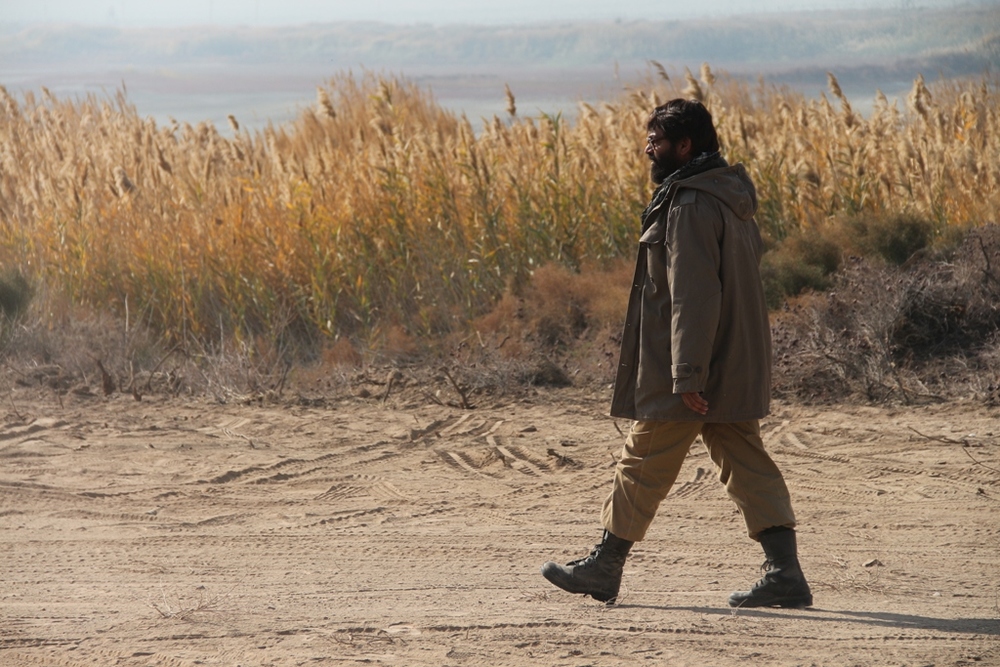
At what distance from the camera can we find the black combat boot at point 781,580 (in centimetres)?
385

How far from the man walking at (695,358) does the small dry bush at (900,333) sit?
3.13 meters

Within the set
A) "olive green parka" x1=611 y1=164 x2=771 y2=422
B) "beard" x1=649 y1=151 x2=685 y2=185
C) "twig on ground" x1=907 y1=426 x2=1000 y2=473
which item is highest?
"beard" x1=649 y1=151 x2=685 y2=185

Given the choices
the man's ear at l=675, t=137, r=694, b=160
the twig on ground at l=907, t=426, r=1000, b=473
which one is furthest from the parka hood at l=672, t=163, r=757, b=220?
the twig on ground at l=907, t=426, r=1000, b=473

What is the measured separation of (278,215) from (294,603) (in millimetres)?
5513

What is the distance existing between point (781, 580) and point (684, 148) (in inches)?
61.9

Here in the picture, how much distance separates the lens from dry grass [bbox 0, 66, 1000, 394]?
8398 millimetres

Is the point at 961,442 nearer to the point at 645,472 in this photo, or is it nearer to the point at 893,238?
the point at 893,238

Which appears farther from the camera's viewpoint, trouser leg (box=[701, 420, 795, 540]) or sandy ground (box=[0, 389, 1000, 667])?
trouser leg (box=[701, 420, 795, 540])

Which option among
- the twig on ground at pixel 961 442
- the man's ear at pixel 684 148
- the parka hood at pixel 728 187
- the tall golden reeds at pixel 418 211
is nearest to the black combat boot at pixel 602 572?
the parka hood at pixel 728 187

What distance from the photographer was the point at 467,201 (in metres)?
9.18

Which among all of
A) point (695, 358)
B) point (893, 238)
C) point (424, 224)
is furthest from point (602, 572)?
point (424, 224)

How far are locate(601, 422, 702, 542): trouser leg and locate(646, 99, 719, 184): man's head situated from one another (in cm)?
89

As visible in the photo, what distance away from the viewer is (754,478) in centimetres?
384

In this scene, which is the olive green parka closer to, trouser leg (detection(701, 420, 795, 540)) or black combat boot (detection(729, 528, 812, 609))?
trouser leg (detection(701, 420, 795, 540))
